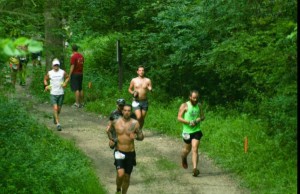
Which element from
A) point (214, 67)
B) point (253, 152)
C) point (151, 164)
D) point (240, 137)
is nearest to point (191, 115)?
point (151, 164)

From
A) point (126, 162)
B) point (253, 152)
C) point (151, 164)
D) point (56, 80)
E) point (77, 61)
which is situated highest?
point (77, 61)

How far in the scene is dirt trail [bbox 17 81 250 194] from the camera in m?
12.2

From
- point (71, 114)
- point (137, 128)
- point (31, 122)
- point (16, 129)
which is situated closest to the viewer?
point (137, 128)

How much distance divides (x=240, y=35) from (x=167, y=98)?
5.93 meters

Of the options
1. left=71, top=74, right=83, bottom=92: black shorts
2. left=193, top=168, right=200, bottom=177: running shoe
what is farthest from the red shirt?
left=193, top=168, right=200, bottom=177: running shoe

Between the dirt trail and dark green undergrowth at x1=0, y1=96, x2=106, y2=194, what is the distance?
54 cm

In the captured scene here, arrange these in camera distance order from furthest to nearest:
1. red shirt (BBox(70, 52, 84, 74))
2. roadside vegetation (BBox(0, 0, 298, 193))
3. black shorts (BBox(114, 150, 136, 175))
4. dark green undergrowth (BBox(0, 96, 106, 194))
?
red shirt (BBox(70, 52, 84, 74)) → roadside vegetation (BBox(0, 0, 298, 193)) → black shorts (BBox(114, 150, 136, 175)) → dark green undergrowth (BBox(0, 96, 106, 194))

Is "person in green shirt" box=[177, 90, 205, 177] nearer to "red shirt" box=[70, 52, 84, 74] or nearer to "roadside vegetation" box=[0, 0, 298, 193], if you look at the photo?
"roadside vegetation" box=[0, 0, 298, 193]

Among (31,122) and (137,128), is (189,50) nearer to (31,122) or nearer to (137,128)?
(31,122)

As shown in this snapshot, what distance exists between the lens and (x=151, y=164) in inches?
548

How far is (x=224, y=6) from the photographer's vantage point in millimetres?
15758

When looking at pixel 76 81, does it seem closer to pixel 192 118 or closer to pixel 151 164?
pixel 151 164

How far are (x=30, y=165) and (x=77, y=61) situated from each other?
923cm

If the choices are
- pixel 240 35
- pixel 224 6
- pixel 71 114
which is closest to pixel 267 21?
pixel 240 35
